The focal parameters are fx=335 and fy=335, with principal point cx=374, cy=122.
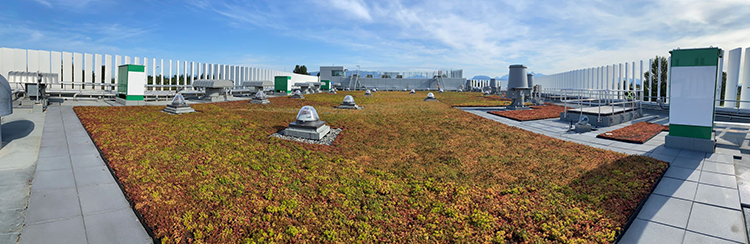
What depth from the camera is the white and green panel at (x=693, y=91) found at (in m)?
8.98

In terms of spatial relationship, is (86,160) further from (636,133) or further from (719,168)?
(636,133)

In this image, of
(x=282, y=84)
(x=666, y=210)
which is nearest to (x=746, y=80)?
(x=666, y=210)

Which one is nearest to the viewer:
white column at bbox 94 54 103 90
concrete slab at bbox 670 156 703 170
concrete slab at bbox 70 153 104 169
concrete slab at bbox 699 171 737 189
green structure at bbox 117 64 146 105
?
concrete slab at bbox 699 171 737 189

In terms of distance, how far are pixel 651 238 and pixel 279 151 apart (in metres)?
8.28

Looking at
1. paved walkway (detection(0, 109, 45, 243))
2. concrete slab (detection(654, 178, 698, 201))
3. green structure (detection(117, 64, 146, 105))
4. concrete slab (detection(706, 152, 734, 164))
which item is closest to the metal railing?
concrete slab (detection(706, 152, 734, 164))

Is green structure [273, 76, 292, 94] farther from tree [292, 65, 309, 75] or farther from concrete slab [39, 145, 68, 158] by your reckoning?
tree [292, 65, 309, 75]

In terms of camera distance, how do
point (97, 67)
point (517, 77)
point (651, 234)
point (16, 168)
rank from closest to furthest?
point (651, 234) < point (16, 168) < point (517, 77) < point (97, 67)

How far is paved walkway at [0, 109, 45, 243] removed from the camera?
4572 mm

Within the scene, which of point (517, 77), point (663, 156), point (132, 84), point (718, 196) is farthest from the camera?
point (517, 77)

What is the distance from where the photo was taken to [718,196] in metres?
5.99

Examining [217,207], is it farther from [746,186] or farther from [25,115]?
[25,115]

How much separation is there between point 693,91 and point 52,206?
14515 mm

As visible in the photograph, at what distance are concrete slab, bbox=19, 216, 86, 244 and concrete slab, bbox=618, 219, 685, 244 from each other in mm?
7302

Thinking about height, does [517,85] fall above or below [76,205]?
above
